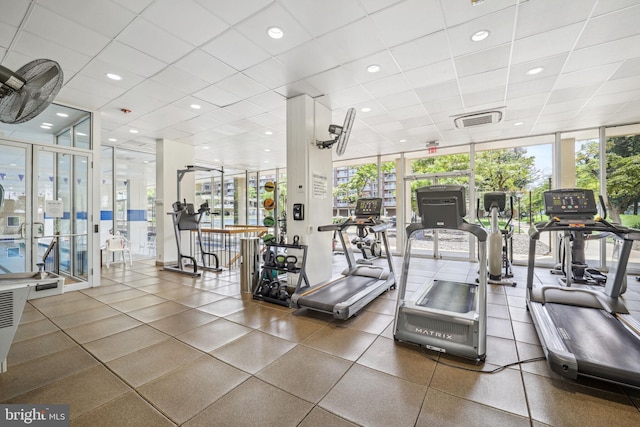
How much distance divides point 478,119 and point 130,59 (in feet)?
19.6

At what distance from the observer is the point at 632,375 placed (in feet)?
6.33

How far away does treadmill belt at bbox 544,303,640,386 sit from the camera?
2.00 metres

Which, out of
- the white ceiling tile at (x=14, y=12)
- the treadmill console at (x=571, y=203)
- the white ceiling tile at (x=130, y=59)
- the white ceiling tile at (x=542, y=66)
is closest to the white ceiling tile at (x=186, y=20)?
the white ceiling tile at (x=130, y=59)

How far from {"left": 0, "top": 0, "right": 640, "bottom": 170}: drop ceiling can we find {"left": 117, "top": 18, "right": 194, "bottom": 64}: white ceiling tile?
0.7 inches

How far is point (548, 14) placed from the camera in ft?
8.87

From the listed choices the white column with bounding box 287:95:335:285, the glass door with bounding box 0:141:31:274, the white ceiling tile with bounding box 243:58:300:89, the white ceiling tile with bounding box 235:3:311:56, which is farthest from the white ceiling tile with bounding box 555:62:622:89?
the glass door with bounding box 0:141:31:274

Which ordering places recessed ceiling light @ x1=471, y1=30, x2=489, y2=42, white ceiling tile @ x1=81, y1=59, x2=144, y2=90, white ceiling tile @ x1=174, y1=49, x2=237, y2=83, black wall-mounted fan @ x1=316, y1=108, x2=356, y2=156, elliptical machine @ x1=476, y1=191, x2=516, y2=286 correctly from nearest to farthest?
recessed ceiling light @ x1=471, y1=30, x2=489, y2=42
white ceiling tile @ x1=174, y1=49, x2=237, y2=83
white ceiling tile @ x1=81, y1=59, x2=144, y2=90
black wall-mounted fan @ x1=316, y1=108, x2=356, y2=156
elliptical machine @ x1=476, y1=191, x2=516, y2=286

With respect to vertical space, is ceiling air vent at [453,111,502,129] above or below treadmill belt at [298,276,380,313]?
above

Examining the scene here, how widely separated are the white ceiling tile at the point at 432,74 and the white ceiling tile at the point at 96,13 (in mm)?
3407

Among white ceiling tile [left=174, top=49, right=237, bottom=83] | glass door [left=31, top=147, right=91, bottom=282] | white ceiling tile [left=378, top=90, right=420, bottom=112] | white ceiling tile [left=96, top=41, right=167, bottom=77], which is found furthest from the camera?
glass door [left=31, top=147, right=91, bottom=282]

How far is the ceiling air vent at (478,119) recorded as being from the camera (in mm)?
5254

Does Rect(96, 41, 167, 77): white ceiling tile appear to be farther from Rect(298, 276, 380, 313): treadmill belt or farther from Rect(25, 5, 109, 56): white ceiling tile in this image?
Rect(298, 276, 380, 313): treadmill belt

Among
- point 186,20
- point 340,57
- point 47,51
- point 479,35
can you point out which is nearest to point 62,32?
point 47,51

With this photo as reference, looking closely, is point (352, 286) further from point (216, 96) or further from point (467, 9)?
point (216, 96)
